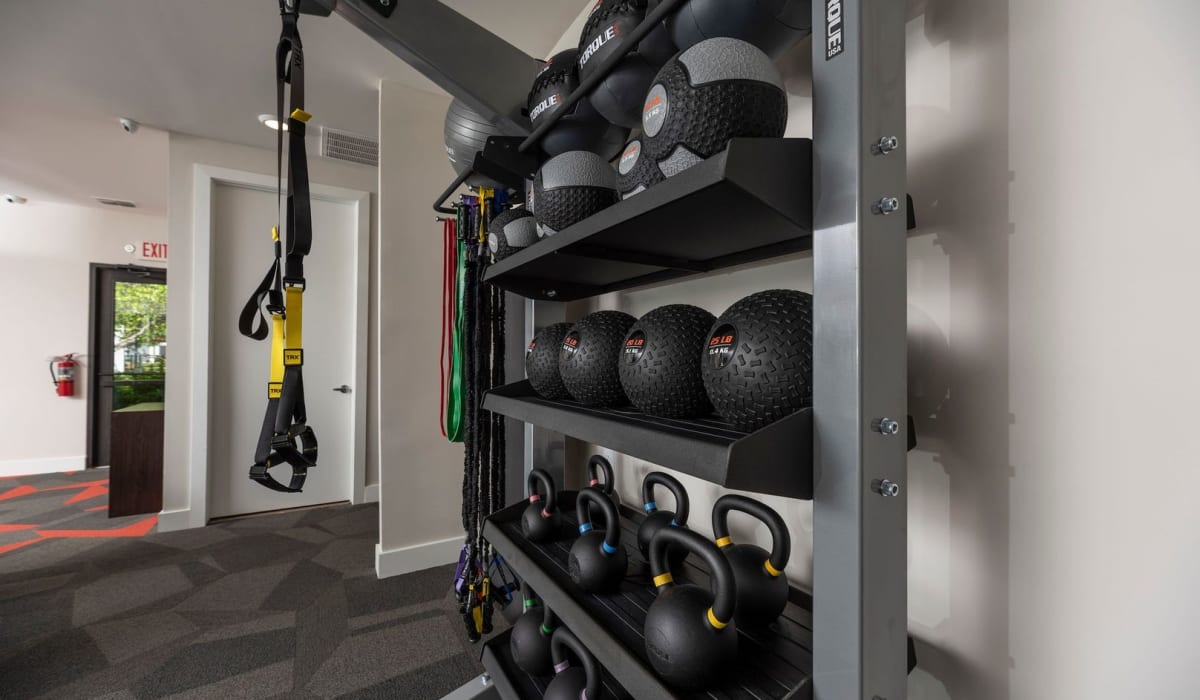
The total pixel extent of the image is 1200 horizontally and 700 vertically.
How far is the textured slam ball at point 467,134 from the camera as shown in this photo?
1.71 meters

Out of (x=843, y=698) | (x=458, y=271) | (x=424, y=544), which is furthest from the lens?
(x=424, y=544)

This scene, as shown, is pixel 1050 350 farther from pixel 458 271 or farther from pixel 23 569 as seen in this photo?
pixel 23 569

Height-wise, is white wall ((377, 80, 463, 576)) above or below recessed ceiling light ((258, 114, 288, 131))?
below

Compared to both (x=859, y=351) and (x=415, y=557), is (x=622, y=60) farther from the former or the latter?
(x=415, y=557)

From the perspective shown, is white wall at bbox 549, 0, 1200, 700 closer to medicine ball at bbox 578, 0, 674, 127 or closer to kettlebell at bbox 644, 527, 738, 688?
kettlebell at bbox 644, 527, 738, 688

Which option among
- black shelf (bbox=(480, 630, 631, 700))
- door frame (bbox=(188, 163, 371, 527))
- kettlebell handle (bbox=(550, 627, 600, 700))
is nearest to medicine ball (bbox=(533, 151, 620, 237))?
kettlebell handle (bbox=(550, 627, 600, 700))

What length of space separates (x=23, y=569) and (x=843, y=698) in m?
4.46

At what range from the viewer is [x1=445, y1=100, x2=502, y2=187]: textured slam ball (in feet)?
5.61

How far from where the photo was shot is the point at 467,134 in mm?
1771

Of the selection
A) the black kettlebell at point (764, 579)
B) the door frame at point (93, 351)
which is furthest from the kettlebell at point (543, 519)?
the door frame at point (93, 351)

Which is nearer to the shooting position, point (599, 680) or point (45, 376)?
point (599, 680)

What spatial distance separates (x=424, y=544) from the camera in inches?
111

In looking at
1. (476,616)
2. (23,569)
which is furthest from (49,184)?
(476,616)

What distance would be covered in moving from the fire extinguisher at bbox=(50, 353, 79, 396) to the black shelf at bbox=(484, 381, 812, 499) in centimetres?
745
